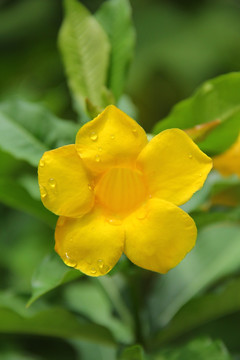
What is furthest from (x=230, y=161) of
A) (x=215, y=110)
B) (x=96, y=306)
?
(x=96, y=306)

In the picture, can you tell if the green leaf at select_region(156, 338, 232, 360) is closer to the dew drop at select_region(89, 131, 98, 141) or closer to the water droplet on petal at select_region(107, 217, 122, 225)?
the water droplet on petal at select_region(107, 217, 122, 225)

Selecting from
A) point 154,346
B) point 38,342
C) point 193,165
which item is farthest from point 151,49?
point 193,165

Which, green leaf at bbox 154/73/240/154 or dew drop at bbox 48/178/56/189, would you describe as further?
green leaf at bbox 154/73/240/154

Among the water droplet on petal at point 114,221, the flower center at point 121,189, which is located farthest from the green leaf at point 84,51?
the water droplet on petal at point 114,221

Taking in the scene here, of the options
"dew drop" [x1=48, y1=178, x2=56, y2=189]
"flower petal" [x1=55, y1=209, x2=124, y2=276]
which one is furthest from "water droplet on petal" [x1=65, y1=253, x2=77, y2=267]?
"dew drop" [x1=48, y1=178, x2=56, y2=189]

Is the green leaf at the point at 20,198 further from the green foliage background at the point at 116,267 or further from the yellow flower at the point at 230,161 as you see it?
the yellow flower at the point at 230,161

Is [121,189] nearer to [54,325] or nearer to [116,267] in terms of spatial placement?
[116,267]
